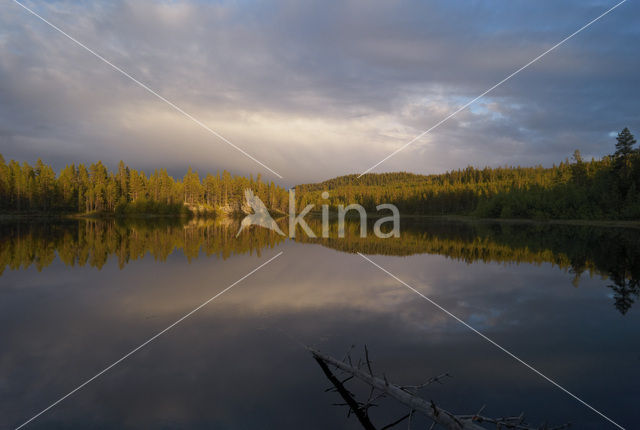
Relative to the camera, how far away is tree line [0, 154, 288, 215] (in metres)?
83.5

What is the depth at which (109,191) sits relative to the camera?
95.0m

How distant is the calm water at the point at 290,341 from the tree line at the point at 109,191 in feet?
269

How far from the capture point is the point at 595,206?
2808 inches

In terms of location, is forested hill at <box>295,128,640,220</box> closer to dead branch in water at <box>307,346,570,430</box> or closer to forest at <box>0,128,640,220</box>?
forest at <box>0,128,640,220</box>

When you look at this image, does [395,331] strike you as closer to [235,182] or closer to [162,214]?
[162,214]

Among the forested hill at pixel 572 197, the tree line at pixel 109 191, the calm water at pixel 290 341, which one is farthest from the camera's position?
the tree line at pixel 109 191

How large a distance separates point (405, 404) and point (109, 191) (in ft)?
350

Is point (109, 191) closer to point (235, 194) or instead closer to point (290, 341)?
point (235, 194)

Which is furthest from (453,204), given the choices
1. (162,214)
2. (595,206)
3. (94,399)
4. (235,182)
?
(94,399)

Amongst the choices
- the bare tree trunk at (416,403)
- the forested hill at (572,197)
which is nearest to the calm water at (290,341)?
the bare tree trunk at (416,403)

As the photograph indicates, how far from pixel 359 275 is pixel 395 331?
8.86m

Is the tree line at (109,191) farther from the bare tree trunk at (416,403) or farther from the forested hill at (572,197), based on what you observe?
the bare tree trunk at (416,403)

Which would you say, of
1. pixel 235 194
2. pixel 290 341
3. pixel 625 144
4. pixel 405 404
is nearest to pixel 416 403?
pixel 405 404

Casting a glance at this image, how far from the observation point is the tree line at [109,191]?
3287 inches
